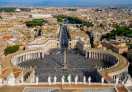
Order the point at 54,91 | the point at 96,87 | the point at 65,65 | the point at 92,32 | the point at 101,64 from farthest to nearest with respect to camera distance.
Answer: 1. the point at 92,32
2. the point at 101,64
3. the point at 65,65
4. the point at 96,87
5. the point at 54,91

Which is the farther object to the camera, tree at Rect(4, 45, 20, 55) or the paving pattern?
tree at Rect(4, 45, 20, 55)

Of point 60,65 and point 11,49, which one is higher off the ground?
point 11,49

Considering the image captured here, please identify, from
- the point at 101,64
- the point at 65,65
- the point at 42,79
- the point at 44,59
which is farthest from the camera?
the point at 44,59

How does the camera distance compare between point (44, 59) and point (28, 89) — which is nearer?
point (28, 89)

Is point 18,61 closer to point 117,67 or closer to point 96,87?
point 117,67

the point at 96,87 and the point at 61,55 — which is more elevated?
the point at 96,87

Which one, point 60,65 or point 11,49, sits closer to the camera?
point 60,65

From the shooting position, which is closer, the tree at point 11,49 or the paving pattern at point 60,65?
the paving pattern at point 60,65

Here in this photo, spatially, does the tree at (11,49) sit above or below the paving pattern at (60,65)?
above

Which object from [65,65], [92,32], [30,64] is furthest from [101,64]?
[92,32]

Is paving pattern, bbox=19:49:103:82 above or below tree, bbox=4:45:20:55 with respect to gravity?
below
